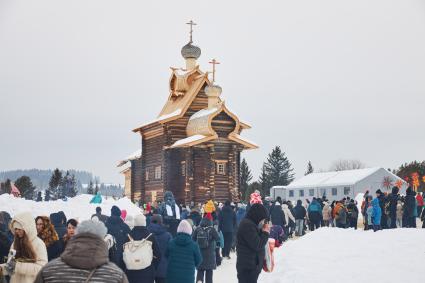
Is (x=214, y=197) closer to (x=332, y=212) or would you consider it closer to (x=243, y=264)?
(x=332, y=212)

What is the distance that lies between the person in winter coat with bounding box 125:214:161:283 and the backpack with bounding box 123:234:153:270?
10 centimetres

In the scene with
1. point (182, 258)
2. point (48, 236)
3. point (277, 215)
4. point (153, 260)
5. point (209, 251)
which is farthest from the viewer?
point (277, 215)

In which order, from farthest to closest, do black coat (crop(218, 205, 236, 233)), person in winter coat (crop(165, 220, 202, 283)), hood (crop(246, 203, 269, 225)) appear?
black coat (crop(218, 205, 236, 233)) < person in winter coat (crop(165, 220, 202, 283)) < hood (crop(246, 203, 269, 225))

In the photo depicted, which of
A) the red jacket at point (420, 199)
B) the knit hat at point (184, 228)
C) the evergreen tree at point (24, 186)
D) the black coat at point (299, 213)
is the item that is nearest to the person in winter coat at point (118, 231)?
the knit hat at point (184, 228)

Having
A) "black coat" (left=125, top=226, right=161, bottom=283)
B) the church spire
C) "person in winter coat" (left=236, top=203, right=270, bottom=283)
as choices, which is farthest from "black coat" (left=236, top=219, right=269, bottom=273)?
the church spire

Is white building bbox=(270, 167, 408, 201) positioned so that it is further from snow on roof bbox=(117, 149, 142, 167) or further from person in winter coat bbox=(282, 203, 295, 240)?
person in winter coat bbox=(282, 203, 295, 240)

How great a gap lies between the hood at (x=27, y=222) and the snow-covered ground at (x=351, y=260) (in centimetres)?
665

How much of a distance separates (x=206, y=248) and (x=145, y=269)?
3.87m

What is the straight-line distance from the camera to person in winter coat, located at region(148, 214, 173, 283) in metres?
8.87

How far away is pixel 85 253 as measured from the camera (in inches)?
144

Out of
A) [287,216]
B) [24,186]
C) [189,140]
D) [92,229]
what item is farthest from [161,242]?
[24,186]

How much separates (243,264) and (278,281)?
13.6ft

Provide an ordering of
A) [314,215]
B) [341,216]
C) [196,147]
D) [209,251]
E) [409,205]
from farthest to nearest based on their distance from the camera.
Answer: [196,147], [314,215], [341,216], [409,205], [209,251]

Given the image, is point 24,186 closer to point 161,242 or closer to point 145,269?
point 161,242
